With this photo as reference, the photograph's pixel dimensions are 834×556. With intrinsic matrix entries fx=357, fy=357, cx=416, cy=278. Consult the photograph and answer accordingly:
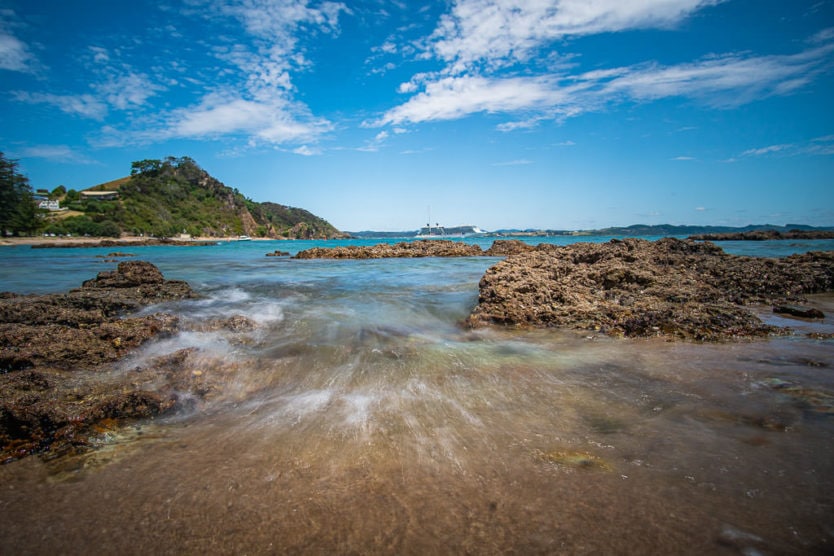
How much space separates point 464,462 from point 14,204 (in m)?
105

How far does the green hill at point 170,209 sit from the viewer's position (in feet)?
279

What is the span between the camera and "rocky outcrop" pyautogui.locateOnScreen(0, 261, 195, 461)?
8.80 ft

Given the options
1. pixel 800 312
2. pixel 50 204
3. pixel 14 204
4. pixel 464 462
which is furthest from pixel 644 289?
A: pixel 50 204

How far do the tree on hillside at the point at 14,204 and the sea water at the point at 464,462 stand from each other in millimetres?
96817

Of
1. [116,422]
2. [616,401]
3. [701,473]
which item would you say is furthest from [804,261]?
[116,422]

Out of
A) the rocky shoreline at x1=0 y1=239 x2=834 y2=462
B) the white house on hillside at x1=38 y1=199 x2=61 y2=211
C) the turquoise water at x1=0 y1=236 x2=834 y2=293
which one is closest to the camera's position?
the rocky shoreline at x1=0 y1=239 x2=834 y2=462

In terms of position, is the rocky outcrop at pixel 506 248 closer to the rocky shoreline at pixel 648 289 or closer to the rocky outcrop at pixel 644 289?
the rocky shoreline at pixel 648 289

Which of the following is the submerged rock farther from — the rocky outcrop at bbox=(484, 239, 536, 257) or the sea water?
the rocky outcrop at bbox=(484, 239, 536, 257)

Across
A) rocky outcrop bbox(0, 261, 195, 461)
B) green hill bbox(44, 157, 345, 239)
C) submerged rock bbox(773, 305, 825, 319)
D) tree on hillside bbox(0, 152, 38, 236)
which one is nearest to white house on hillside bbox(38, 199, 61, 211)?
green hill bbox(44, 157, 345, 239)

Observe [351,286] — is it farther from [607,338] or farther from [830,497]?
[830,497]

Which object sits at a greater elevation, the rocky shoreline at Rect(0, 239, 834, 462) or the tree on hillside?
the tree on hillside

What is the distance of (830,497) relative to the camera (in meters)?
1.94

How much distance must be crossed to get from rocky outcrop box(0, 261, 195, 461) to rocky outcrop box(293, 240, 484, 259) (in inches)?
925

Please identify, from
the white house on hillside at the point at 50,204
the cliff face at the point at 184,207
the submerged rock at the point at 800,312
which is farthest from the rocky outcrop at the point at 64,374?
the white house on hillside at the point at 50,204
